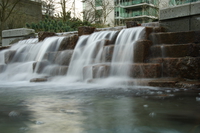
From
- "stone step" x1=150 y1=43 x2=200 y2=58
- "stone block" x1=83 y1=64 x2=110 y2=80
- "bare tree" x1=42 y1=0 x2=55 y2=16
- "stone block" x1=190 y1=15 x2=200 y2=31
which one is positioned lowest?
"stone block" x1=83 y1=64 x2=110 y2=80

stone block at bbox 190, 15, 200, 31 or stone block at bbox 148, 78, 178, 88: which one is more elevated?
stone block at bbox 190, 15, 200, 31

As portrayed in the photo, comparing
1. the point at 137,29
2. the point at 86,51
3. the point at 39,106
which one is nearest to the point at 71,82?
the point at 86,51

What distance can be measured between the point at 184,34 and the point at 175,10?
5.31ft

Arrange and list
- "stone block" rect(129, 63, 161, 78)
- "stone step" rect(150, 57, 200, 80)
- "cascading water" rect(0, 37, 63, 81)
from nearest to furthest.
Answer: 1. "stone step" rect(150, 57, 200, 80)
2. "stone block" rect(129, 63, 161, 78)
3. "cascading water" rect(0, 37, 63, 81)

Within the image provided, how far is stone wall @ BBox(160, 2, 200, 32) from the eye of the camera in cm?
823

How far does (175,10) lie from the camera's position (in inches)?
344

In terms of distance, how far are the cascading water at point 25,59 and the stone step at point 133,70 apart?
9.82 ft

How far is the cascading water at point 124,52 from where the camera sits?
284 inches

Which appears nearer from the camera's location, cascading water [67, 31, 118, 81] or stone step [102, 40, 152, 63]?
stone step [102, 40, 152, 63]

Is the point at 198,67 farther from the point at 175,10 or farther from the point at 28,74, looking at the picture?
the point at 28,74

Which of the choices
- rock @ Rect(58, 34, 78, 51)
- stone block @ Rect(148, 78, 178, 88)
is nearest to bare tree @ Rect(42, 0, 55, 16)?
rock @ Rect(58, 34, 78, 51)

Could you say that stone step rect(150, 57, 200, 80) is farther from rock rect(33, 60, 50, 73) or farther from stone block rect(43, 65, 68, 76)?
rock rect(33, 60, 50, 73)

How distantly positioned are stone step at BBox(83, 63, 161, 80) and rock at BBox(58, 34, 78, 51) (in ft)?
9.17

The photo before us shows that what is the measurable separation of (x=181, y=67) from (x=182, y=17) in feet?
9.89
